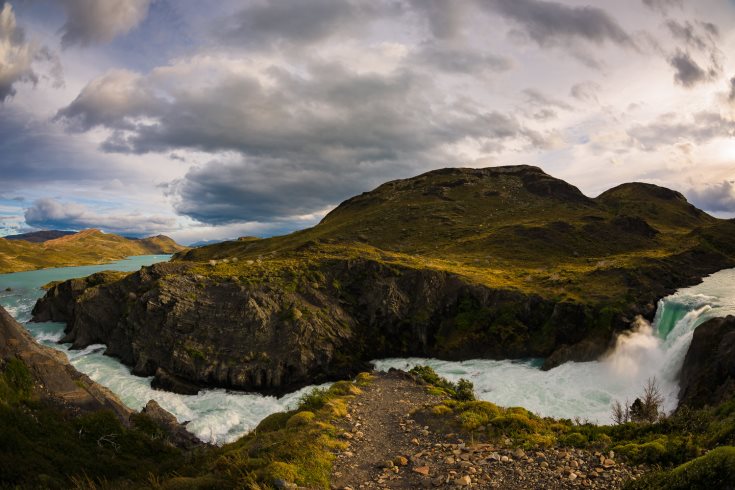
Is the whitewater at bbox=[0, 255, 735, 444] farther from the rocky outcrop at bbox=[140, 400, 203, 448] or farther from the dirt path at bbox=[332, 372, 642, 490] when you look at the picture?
the dirt path at bbox=[332, 372, 642, 490]

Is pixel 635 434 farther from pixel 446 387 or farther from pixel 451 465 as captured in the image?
pixel 446 387

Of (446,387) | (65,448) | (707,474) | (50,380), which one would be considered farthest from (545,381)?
(50,380)

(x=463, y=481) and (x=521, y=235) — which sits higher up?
(x=521, y=235)

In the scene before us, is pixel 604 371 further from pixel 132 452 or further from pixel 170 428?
pixel 132 452

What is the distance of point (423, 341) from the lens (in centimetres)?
6900

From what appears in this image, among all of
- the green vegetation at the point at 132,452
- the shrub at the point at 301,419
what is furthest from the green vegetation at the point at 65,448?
the shrub at the point at 301,419

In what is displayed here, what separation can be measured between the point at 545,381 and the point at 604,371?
815 cm

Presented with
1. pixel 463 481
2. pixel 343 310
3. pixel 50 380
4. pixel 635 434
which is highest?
pixel 50 380

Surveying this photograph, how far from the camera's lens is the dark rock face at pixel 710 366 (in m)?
37.6

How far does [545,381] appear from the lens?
53125mm

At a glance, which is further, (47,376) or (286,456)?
(47,376)

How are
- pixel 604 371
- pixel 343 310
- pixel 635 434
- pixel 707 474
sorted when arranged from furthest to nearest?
pixel 343 310
pixel 604 371
pixel 635 434
pixel 707 474

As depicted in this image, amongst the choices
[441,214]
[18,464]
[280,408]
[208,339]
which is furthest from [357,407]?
[441,214]

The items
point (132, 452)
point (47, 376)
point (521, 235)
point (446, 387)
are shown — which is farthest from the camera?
point (521, 235)
